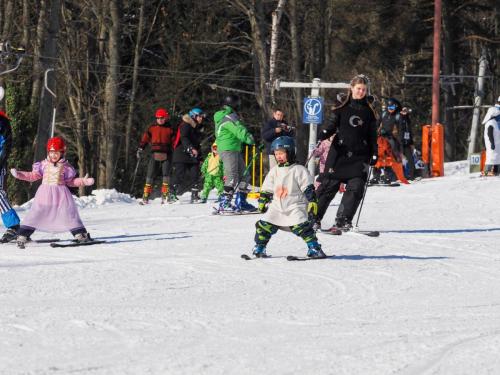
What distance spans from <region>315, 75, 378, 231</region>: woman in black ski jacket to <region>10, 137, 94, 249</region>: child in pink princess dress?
2.61 meters

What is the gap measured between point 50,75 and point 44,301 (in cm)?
1927

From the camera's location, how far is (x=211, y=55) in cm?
4141

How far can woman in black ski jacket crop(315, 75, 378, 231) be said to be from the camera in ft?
41.4

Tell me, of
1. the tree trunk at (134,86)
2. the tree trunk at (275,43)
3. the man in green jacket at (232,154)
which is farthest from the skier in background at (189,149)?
the tree trunk at (134,86)

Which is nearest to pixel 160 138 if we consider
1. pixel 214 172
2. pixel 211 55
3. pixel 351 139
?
pixel 214 172

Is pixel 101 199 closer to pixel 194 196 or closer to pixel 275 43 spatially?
pixel 194 196

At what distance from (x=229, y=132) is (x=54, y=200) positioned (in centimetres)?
510

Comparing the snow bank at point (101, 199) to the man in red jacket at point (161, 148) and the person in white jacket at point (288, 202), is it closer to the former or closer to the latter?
the man in red jacket at point (161, 148)

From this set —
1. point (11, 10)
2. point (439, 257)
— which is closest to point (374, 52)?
point (11, 10)

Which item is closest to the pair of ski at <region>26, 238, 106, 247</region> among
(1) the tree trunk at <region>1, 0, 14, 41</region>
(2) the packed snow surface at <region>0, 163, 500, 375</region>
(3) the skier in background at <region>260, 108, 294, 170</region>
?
(2) the packed snow surface at <region>0, 163, 500, 375</region>

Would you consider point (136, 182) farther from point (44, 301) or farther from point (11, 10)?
point (44, 301)

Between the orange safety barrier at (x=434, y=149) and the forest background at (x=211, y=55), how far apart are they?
737 cm

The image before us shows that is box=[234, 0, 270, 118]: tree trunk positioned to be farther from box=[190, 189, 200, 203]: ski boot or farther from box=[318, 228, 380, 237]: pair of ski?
box=[318, 228, 380, 237]: pair of ski

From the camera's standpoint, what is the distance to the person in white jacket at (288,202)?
415 inches
